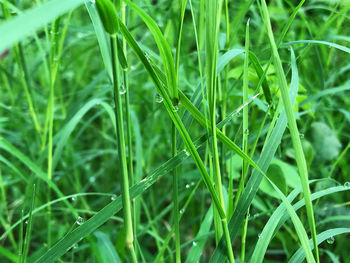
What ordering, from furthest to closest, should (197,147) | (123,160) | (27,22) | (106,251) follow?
1. (106,251)
2. (197,147)
3. (123,160)
4. (27,22)

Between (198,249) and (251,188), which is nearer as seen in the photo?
(251,188)

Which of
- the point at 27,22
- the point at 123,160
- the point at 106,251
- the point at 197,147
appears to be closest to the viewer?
the point at 27,22

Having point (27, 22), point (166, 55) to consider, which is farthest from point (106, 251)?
point (27, 22)

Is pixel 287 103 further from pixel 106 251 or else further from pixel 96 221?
pixel 106 251

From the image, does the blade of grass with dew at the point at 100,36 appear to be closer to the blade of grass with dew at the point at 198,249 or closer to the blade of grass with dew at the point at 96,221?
the blade of grass with dew at the point at 96,221

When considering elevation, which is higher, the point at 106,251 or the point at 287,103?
the point at 287,103

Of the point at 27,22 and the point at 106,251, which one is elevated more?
the point at 27,22

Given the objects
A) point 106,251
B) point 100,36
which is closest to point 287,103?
point 100,36

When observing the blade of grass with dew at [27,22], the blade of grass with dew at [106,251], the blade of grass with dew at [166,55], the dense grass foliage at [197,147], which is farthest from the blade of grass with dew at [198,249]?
the blade of grass with dew at [27,22]

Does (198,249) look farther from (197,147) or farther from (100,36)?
(100,36)

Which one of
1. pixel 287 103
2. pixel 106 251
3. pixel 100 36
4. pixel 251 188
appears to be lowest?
pixel 106 251
